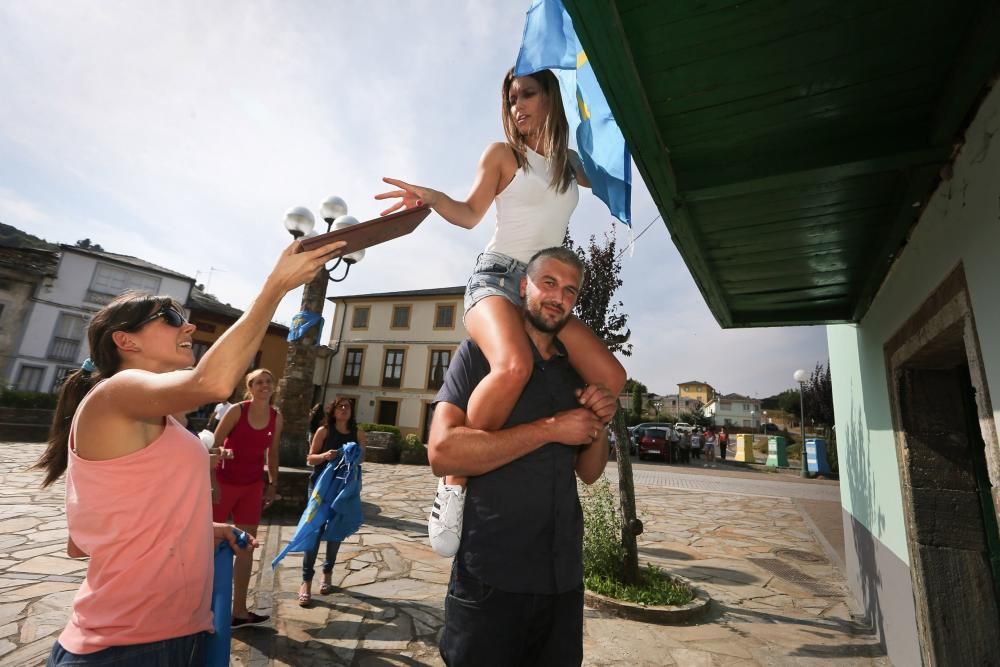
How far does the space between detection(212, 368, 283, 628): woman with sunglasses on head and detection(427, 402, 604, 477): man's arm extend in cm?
314

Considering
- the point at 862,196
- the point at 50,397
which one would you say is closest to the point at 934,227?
the point at 862,196

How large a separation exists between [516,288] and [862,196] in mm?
2481

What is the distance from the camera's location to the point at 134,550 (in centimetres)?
159

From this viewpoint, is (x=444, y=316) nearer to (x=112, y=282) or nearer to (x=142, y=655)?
(x=112, y=282)

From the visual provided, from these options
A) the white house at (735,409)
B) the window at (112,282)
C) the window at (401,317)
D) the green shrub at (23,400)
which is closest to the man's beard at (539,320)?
the green shrub at (23,400)

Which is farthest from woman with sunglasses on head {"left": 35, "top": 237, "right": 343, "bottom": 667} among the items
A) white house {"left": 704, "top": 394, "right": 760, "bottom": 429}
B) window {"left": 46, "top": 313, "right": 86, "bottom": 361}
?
white house {"left": 704, "top": 394, "right": 760, "bottom": 429}

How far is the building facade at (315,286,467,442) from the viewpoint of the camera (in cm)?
3003

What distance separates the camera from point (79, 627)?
4.94 feet

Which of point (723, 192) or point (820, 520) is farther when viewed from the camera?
point (820, 520)

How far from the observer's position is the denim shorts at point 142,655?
1.46m

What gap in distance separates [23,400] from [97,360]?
970 inches

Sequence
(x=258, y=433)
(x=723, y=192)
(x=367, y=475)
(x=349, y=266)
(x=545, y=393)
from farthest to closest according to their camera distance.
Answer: (x=367, y=475)
(x=349, y=266)
(x=258, y=433)
(x=723, y=192)
(x=545, y=393)

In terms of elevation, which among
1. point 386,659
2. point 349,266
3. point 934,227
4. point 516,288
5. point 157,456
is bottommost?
point 386,659

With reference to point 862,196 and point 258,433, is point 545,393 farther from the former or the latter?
point 258,433
